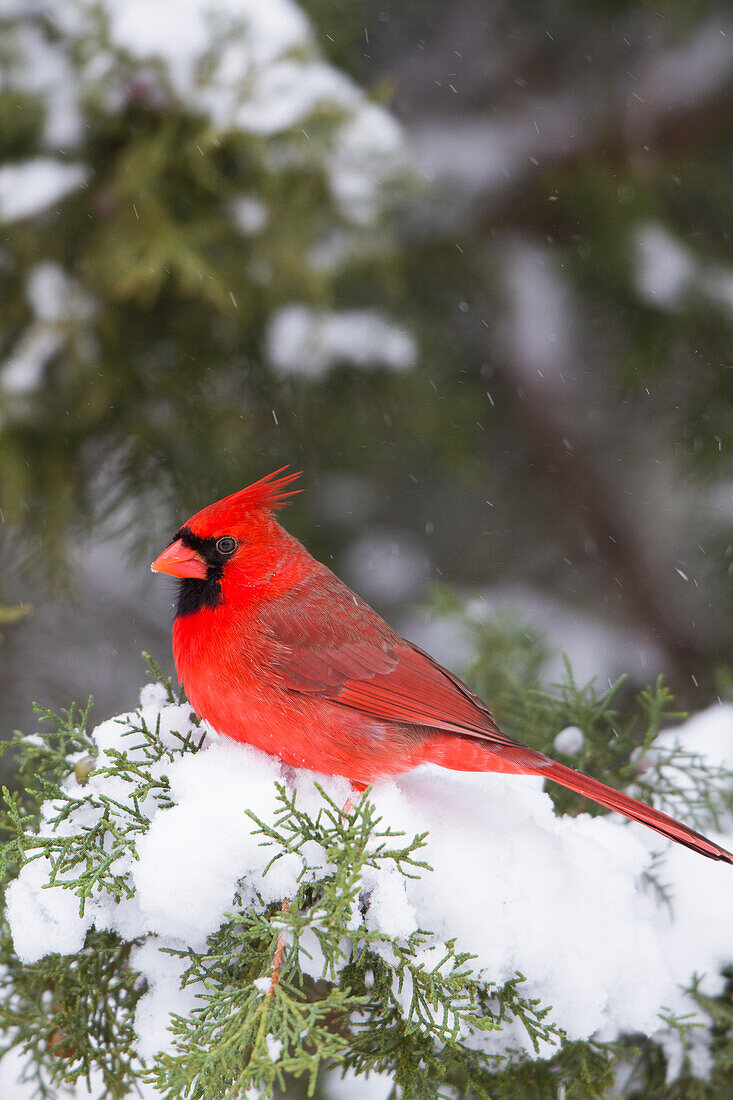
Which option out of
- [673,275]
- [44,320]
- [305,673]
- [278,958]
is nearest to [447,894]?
[278,958]

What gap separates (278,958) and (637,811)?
611mm

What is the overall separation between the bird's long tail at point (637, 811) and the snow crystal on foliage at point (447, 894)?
56mm

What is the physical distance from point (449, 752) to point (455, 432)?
1.38m

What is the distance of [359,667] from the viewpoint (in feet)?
5.28

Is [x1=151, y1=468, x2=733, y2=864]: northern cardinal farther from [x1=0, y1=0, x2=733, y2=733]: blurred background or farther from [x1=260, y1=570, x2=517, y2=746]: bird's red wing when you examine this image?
[x1=0, y1=0, x2=733, y2=733]: blurred background

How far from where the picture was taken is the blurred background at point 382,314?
215 cm

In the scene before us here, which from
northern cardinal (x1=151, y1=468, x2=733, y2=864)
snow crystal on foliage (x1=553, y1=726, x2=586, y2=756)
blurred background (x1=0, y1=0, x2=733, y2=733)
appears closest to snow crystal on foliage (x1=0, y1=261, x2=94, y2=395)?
blurred background (x1=0, y1=0, x2=733, y2=733)

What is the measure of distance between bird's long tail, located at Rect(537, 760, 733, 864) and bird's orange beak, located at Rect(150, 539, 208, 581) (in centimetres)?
69

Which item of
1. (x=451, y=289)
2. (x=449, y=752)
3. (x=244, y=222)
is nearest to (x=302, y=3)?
(x=244, y=222)

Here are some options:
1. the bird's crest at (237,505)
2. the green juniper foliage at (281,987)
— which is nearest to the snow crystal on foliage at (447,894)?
the green juniper foliage at (281,987)

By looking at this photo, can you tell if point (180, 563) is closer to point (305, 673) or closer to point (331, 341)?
point (305, 673)

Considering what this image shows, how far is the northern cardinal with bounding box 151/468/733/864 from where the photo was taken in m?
1.46

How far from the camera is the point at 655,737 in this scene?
63.6 inches

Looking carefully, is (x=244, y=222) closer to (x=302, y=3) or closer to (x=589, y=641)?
(x=302, y=3)
